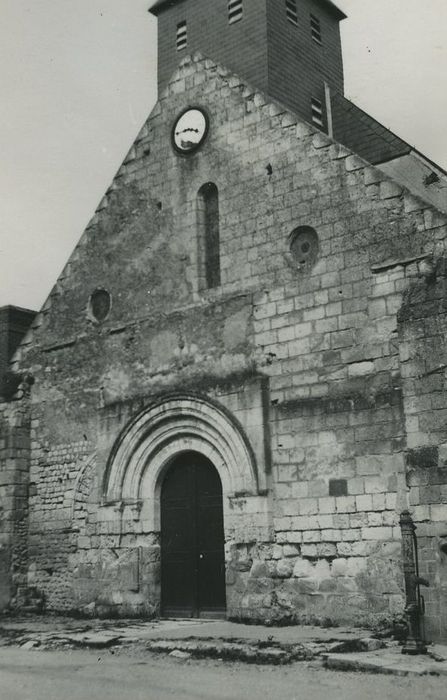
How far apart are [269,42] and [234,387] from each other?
31.0ft

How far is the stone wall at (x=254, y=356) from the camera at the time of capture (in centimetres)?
995

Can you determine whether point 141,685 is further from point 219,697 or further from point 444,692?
point 444,692

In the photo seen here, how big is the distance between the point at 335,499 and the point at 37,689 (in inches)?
A: 178

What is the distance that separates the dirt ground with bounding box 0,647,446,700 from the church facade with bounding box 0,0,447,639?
2.30 m

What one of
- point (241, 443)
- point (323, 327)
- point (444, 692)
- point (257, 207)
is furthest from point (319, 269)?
point (444, 692)

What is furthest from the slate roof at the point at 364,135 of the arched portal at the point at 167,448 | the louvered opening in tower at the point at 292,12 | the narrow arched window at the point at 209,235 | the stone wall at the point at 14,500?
the stone wall at the point at 14,500

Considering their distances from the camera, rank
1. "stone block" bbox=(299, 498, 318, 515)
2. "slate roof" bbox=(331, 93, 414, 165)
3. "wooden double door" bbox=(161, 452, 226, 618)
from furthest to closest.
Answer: "slate roof" bbox=(331, 93, 414, 165)
"wooden double door" bbox=(161, 452, 226, 618)
"stone block" bbox=(299, 498, 318, 515)

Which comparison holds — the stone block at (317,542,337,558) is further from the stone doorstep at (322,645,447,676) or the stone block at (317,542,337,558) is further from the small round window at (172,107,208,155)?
the small round window at (172,107,208,155)

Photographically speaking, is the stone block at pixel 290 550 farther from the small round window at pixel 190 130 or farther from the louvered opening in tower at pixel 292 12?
the louvered opening in tower at pixel 292 12

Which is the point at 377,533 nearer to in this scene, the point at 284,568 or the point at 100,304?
the point at 284,568

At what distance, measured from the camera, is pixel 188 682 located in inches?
273

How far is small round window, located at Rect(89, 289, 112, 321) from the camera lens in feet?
44.5

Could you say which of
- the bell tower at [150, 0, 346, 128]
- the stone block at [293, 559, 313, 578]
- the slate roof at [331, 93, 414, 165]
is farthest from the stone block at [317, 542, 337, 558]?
the bell tower at [150, 0, 346, 128]

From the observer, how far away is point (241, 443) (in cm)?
1105
